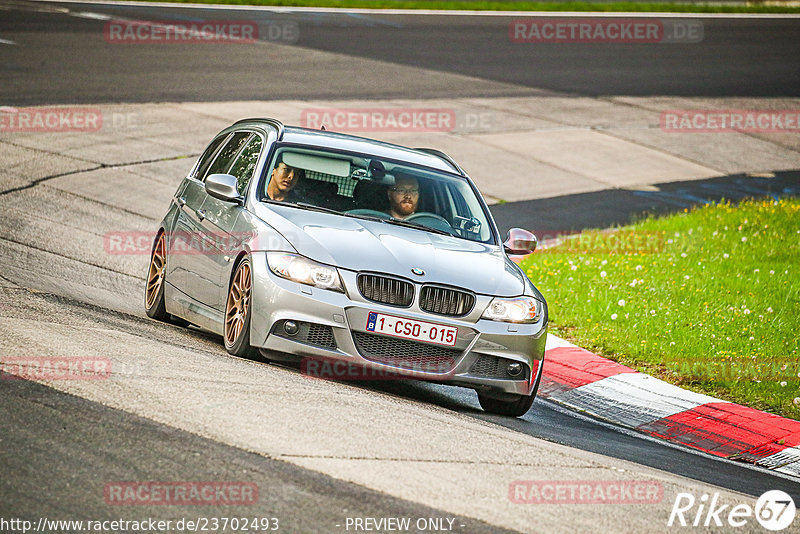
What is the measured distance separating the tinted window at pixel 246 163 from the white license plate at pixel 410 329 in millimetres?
1887

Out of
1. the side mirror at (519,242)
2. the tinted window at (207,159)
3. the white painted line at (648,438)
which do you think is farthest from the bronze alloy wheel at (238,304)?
the white painted line at (648,438)

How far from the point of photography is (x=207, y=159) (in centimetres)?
995

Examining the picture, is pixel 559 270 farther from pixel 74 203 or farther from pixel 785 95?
pixel 785 95

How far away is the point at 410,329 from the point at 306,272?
0.76 metres

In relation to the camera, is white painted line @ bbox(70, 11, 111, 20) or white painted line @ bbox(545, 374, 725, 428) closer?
white painted line @ bbox(545, 374, 725, 428)

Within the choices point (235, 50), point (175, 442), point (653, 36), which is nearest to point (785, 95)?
point (653, 36)

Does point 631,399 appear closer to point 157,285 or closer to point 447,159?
point 447,159

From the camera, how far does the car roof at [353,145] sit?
9016 millimetres

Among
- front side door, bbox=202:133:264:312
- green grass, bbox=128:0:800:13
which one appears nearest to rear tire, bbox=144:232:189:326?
front side door, bbox=202:133:264:312

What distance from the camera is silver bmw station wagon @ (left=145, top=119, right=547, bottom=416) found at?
7430 millimetres

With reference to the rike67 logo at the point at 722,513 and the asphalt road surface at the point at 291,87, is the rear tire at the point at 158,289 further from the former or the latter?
the rike67 logo at the point at 722,513

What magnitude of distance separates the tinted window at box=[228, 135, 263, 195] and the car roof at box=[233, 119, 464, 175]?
0.66 feet

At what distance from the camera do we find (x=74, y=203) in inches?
542

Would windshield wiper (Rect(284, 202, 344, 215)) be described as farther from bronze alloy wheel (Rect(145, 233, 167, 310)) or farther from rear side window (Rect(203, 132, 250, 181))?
bronze alloy wheel (Rect(145, 233, 167, 310))
